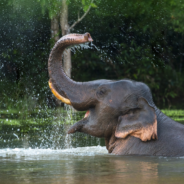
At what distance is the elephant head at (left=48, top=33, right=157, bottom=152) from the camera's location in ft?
15.1

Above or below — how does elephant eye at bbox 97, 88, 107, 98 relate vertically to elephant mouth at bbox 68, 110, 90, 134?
above

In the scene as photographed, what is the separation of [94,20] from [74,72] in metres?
2.08

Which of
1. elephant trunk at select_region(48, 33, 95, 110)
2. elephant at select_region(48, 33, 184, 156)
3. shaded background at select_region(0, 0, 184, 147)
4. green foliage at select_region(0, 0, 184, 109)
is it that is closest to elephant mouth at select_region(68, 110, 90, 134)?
elephant at select_region(48, 33, 184, 156)

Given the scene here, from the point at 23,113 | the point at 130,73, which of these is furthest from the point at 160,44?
the point at 23,113

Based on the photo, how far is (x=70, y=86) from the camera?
4.79 meters

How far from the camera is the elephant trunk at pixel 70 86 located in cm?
472

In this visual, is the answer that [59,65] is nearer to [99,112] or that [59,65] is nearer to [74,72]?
[99,112]

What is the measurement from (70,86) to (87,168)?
104 cm

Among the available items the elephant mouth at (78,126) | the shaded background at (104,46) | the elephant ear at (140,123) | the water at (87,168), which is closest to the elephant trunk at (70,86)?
the elephant mouth at (78,126)

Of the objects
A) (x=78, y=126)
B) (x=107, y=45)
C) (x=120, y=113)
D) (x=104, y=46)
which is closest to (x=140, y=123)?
(x=120, y=113)

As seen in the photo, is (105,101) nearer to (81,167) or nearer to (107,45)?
(81,167)

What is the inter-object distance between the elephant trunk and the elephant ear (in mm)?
410

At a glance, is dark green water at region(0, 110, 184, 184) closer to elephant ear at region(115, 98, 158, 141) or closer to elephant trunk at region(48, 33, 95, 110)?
elephant ear at region(115, 98, 158, 141)

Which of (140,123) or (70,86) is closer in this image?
(140,123)
